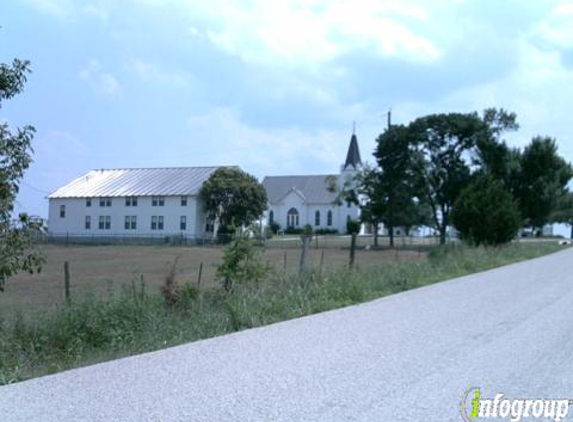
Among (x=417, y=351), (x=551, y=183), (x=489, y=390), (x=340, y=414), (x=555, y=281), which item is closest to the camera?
(x=340, y=414)

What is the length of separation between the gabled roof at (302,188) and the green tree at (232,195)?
Result: 1140 inches

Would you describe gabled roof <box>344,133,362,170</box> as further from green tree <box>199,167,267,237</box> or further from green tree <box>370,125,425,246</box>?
green tree <box>370,125,425,246</box>

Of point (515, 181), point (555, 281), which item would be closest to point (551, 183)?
point (515, 181)

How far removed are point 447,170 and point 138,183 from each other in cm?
3870

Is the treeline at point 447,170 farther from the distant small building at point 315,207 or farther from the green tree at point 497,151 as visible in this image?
the distant small building at point 315,207

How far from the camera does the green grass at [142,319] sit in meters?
8.15

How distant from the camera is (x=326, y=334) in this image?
923 cm

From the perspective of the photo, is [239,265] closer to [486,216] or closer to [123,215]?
[486,216]

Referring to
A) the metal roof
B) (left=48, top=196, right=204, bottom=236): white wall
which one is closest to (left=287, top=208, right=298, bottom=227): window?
the metal roof

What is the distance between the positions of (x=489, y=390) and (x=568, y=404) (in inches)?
29.3

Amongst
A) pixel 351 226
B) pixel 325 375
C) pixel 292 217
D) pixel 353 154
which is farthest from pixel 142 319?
pixel 353 154

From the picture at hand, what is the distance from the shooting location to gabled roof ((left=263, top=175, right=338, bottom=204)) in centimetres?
9850

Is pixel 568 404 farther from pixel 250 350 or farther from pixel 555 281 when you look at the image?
pixel 555 281

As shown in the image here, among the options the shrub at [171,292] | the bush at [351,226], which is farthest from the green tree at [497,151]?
the shrub at [171,292]
